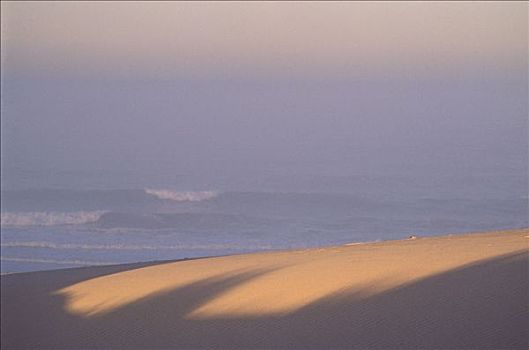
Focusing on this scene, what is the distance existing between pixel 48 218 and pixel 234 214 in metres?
5.39

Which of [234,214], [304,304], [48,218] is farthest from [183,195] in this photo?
[304,304]

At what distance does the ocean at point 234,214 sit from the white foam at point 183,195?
0.03m

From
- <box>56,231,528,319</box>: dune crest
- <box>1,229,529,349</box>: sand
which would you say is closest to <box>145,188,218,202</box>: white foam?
<box>56,231,528,319</box>: dune crest

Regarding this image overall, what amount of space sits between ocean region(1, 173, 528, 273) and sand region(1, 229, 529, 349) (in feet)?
30.1

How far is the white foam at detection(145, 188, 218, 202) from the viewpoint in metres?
29.5

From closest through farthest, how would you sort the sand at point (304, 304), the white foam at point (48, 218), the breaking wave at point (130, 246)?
the sand at point (304, 304)
the breaking wave at point (130, 246)
the white foam at point (48, 218)

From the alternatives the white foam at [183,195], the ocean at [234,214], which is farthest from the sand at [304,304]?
the white foam at [183,195]

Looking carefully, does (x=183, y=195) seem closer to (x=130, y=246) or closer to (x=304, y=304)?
(x=130, y=246)

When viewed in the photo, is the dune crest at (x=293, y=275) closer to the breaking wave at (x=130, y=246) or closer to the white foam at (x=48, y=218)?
the breaking wave at (x=130, y=246)

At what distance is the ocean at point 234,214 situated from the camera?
2184cm

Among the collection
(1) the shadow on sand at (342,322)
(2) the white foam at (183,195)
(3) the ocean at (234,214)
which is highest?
(2) the white foam at (183,195)

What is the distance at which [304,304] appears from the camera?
27.6ft

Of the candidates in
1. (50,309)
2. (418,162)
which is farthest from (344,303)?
(418,162)

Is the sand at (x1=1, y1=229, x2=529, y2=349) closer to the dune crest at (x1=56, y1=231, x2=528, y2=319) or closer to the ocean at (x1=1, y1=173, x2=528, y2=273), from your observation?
the dune crest at (x1=56, y1=231, x2=528, y2=319)
